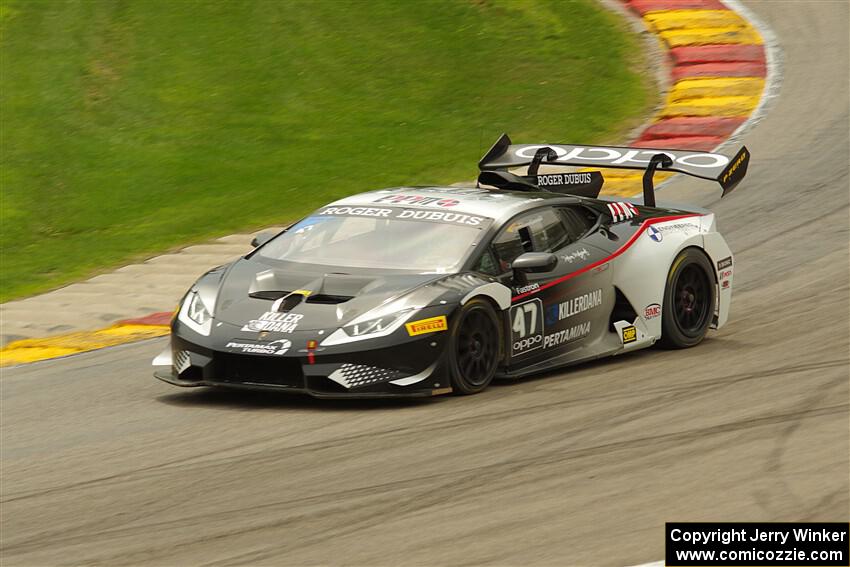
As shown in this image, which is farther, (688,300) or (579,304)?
(688,300)

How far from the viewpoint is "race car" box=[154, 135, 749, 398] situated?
7.85m

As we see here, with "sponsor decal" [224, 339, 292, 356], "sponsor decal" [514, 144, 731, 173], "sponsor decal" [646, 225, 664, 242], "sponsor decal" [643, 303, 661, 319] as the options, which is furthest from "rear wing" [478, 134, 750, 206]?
"sponsor decal" [224, 339, 292, 356]

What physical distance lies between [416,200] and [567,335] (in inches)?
53.2

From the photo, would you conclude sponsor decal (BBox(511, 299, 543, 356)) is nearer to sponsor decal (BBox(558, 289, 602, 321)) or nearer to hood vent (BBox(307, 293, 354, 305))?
sponsor decal (BBox(558, 289, 602, 321))

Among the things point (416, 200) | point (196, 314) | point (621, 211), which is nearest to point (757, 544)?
point (196, 314)

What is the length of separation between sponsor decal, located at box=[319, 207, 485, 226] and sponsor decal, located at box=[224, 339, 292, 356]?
58.7 inches

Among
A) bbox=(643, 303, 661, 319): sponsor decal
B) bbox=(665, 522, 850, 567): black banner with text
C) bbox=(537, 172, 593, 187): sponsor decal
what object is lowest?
bbox=(665, 522, 850, 567): black banner with text

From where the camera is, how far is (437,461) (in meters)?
6.73

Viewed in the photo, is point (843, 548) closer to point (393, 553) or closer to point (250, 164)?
point (393, 553)

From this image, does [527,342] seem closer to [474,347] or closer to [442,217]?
[474,347]

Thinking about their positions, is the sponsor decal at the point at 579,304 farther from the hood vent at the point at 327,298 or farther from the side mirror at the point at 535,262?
the hood vent at the point at 327,298

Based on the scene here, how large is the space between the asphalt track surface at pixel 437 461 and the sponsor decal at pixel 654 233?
826 millimetres

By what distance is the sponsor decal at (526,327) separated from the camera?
8.49m

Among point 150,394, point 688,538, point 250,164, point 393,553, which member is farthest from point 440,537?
point 250,164
